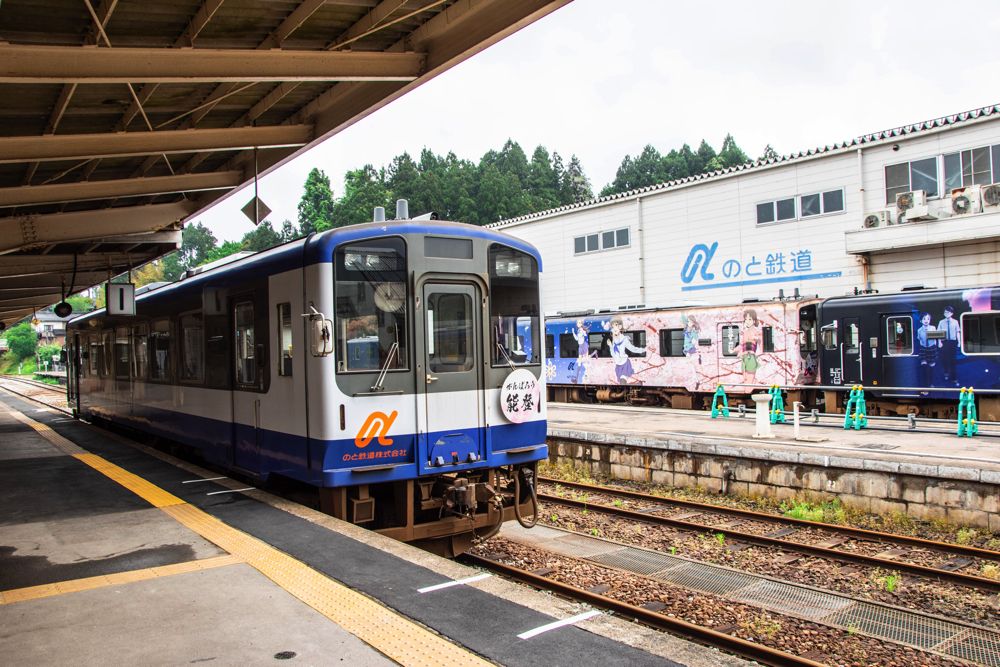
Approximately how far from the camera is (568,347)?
913 inches

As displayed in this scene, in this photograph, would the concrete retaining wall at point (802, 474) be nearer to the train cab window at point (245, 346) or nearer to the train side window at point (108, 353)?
the train cab window at point (245, 346)

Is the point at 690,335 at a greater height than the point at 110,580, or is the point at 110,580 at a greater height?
the point at 690,335

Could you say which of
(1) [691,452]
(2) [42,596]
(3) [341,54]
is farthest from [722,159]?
(2) [42,596]

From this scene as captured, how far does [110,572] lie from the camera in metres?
5.22

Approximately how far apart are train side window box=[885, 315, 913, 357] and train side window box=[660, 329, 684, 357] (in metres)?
5.16

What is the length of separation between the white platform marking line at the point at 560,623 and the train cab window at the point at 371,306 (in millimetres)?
2942

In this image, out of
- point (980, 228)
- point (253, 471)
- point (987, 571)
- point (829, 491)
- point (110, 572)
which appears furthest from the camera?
point (980, 228)

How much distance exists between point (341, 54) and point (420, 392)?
3629 mm

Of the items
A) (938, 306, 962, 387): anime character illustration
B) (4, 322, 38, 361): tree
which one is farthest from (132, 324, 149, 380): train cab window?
(4, 322, 38, 361): tree

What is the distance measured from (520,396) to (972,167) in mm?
15811

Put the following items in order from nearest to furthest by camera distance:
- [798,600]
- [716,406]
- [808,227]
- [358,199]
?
[798,600]
[716,406]
[808,227]
[358,199]

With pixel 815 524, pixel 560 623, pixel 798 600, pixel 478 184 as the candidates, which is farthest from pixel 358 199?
pixel 560 623

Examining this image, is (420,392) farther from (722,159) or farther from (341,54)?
(722,159)

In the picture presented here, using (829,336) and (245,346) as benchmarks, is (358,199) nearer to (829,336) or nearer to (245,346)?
(829,336)
